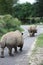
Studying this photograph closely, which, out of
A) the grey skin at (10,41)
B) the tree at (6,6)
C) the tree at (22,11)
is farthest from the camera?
the tree at (22,11)

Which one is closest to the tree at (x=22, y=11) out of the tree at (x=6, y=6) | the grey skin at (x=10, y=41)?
the tree at (x=6, y=6)

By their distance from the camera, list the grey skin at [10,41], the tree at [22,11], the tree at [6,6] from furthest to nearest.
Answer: the tree at [22,11] → the tree at [6,6] → the grey skin at [10,41]

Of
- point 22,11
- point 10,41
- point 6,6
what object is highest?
point 10,41

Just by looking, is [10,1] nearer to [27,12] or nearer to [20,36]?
[20,36]

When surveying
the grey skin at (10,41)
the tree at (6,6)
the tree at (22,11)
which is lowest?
the tree at (22,11)

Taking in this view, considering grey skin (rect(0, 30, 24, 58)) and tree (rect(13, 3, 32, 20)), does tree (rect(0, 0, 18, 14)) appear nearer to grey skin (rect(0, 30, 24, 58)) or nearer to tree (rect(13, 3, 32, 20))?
grey skin (rect(0, 30, 24, 58))

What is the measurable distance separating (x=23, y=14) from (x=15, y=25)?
5646 cm

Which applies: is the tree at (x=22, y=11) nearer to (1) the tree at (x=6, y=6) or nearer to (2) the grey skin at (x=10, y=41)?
(1) the tree at (x=6, y=6)

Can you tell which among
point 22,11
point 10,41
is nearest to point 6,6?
point 10,41

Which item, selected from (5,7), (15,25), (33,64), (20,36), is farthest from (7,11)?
(33,64)

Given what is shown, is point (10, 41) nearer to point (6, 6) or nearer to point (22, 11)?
point (6, 6)

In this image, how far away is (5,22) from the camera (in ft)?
115

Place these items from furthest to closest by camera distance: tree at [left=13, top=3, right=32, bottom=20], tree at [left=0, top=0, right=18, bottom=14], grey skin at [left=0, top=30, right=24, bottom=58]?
tree at [left=13, top=3, right=32, bottom=20] < tree at [left=0, top=0, right=18, bottom=14] < grey skin at [left=0, top=30, right=24, bottom=58]

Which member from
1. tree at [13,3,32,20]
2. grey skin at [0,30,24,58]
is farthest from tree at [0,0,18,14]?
tree at [13,3,32,20]
